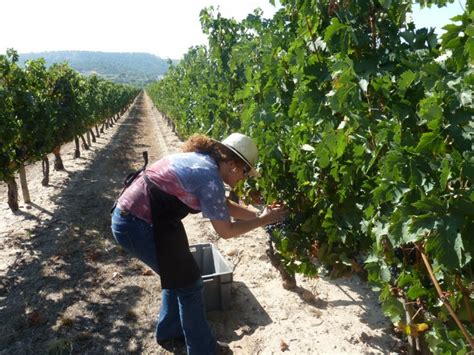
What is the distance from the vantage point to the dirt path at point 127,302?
412 centimetres

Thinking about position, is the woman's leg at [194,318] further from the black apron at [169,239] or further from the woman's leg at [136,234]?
the woman's leg at [136,234]

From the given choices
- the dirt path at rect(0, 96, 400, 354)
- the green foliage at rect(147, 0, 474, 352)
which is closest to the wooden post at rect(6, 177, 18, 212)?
the dirt path at rect(0, 96, 400, 354)

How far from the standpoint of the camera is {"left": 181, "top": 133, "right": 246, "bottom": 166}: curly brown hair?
136 inches

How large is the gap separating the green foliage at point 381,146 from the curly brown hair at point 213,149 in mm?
549

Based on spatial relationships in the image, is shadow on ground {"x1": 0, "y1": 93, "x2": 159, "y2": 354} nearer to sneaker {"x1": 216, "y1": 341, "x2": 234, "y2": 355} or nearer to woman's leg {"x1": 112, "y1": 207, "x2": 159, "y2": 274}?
sneaker {"x1": 216, "y1": 341, "x2": 234, "y2": 355}

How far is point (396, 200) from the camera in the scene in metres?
2.11

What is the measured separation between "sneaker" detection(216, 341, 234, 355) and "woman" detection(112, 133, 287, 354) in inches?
13.2

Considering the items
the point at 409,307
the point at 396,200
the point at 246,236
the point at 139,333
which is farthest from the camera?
the point at 246,236

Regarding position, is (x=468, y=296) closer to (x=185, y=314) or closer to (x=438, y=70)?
(x=438, y=70)

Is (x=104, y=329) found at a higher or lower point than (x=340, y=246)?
lower

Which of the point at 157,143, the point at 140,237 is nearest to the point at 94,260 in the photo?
the point at 140,237

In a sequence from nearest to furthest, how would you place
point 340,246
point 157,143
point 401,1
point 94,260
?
point 401,1, point 340,246, point 94,260, point 157,143

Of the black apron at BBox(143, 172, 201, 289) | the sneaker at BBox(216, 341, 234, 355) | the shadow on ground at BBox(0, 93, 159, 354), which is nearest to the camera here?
the black apron at BBox(143, 172, 201, 289)

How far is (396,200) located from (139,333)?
3.36 m
